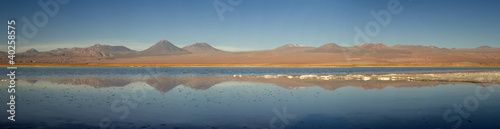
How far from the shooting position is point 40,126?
9.74m

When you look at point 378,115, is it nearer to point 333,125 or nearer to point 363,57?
point 333,125

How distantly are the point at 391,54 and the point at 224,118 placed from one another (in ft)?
586

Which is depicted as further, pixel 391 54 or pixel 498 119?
pixel 391 54

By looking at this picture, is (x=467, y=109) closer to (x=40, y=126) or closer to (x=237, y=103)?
(x=237, y=103)

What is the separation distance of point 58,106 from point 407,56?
6871 inches

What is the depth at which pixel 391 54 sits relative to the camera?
174250 millimetres

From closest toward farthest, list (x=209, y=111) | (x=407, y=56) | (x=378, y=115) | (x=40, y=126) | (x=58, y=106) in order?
(x=40, y=126), (x=378, y=115), (x=209, y=111), (x=58, y=106), (x=407, y=56)

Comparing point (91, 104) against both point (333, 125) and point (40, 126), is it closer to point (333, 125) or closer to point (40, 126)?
point (40, 126)

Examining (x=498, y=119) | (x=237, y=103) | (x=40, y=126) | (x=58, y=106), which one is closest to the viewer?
(x=40, y=126)

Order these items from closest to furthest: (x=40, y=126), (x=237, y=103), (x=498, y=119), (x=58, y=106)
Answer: (x=40, y=126) → (x=498, y=119) → (x=58, y=106) → (x=237, y=103)

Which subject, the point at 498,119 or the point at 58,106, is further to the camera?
the point at 58,106

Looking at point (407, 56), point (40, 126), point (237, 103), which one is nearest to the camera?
point (40, 126)

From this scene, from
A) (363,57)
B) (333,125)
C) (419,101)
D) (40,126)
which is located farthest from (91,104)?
(363,57)

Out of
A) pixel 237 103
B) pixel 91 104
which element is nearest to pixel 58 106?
pixel 91 104
